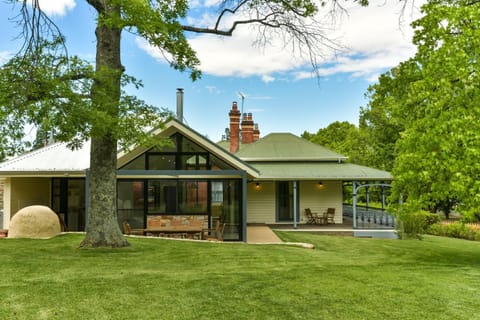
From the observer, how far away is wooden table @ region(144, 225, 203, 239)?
12711 mm

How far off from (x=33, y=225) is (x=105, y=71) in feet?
19.7

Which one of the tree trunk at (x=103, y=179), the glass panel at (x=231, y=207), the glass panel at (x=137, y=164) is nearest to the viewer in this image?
the tree trunk at (x=103, y=179)

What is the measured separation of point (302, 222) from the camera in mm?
19766

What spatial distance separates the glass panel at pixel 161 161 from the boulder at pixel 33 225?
3.56 meters

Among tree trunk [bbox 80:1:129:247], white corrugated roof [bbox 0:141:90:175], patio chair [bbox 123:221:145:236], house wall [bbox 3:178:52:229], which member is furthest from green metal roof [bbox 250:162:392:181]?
house wall [bbox 3:178:52:229]

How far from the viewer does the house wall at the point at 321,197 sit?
19.8 metres

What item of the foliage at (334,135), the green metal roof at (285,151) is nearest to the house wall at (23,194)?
the green metal roof at (285,151)

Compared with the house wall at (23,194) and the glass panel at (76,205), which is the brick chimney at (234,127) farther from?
the house wall at (23,194)

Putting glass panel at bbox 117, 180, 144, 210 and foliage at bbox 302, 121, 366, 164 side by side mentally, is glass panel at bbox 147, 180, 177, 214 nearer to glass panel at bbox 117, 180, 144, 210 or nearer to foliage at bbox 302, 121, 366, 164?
glass panel at bbox 117, 180, 144, 210

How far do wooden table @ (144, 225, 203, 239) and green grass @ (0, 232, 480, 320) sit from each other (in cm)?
227

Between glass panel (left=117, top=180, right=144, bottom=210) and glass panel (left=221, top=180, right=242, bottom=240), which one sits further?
glass panel (left=221, top=180, right=242, bottom=240)

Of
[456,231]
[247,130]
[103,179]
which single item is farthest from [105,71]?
[247,130]

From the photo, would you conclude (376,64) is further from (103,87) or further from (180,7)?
(103,87)

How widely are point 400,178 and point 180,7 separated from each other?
7.00 meters
